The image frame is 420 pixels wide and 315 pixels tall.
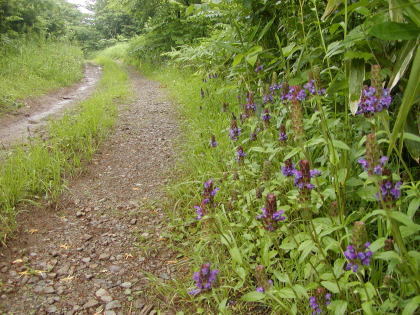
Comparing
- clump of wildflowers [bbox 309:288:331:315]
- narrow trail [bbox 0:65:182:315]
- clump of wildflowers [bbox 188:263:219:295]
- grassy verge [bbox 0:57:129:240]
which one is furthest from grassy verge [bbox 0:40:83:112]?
clump of wildflowers [bbox 309:288:331:315]

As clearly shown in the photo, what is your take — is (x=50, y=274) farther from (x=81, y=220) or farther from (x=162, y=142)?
(x=162, y=142)

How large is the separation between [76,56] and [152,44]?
217 inches

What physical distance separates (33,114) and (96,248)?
17.5ft

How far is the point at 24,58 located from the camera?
10.9 metres

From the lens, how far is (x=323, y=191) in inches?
76.6

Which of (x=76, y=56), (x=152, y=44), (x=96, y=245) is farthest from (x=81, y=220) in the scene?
(x=76, y=56)

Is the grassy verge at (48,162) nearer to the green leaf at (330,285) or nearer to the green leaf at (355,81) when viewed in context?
the green leaf at (330,285)

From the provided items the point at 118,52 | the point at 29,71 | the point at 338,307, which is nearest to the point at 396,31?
the point at 338,307

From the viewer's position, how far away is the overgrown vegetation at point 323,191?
1.41 metres

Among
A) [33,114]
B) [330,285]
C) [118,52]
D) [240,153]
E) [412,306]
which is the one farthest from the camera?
[118,52]

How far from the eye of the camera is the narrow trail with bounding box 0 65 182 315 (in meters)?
2.25

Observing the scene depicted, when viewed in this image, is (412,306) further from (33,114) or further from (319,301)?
(33,114)

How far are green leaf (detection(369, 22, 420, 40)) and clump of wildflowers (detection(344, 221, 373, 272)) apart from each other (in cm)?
74

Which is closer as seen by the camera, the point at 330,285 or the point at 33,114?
the point at 330,285
